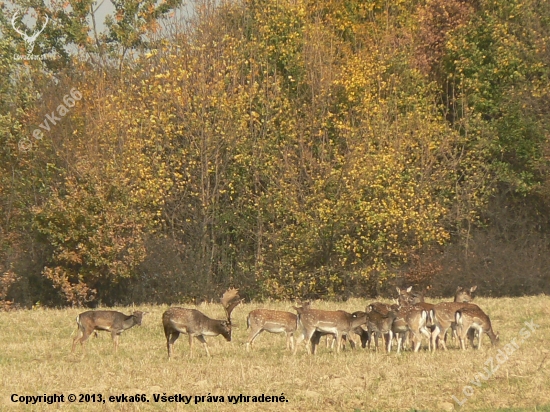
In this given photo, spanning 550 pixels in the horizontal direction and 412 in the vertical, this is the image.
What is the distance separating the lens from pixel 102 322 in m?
19.0

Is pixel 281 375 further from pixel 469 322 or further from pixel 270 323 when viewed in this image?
pixel 469 322

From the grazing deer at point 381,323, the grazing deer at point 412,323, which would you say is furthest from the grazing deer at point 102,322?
the grazing deer at point 412,323

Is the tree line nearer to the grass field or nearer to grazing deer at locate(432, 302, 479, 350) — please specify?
the grass field

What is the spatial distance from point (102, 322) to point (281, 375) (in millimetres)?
4797

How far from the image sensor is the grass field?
14.3 metres

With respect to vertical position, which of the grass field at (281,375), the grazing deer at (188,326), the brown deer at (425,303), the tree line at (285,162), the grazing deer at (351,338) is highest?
the tree line at (285,162)

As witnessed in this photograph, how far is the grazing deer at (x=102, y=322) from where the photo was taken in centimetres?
1886

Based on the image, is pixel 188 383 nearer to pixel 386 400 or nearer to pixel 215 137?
pixel 386 400

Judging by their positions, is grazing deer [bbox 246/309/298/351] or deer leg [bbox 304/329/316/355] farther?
grazing deer [bbox 246/309/298/351]

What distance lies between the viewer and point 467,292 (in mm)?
23906

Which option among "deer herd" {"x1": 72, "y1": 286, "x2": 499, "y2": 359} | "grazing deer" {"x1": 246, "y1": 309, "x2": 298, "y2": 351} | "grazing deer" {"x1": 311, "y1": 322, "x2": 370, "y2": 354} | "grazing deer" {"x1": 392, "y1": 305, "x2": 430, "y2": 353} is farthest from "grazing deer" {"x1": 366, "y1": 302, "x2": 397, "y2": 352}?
"grazing deer" {"x1": 246, "y1": 309, "x2": 298, "y2": 351}

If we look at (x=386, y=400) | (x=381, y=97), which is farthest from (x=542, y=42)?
(x=386, y=400)

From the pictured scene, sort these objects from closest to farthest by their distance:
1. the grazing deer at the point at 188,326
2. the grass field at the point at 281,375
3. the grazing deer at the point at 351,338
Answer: the grass field at the point at 281,375 → the grazing deer at the point at 188,326 → the grazing deer at the point at 351,338

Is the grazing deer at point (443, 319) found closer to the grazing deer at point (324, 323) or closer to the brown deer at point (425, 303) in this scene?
the brown deer at point (425, 303)
